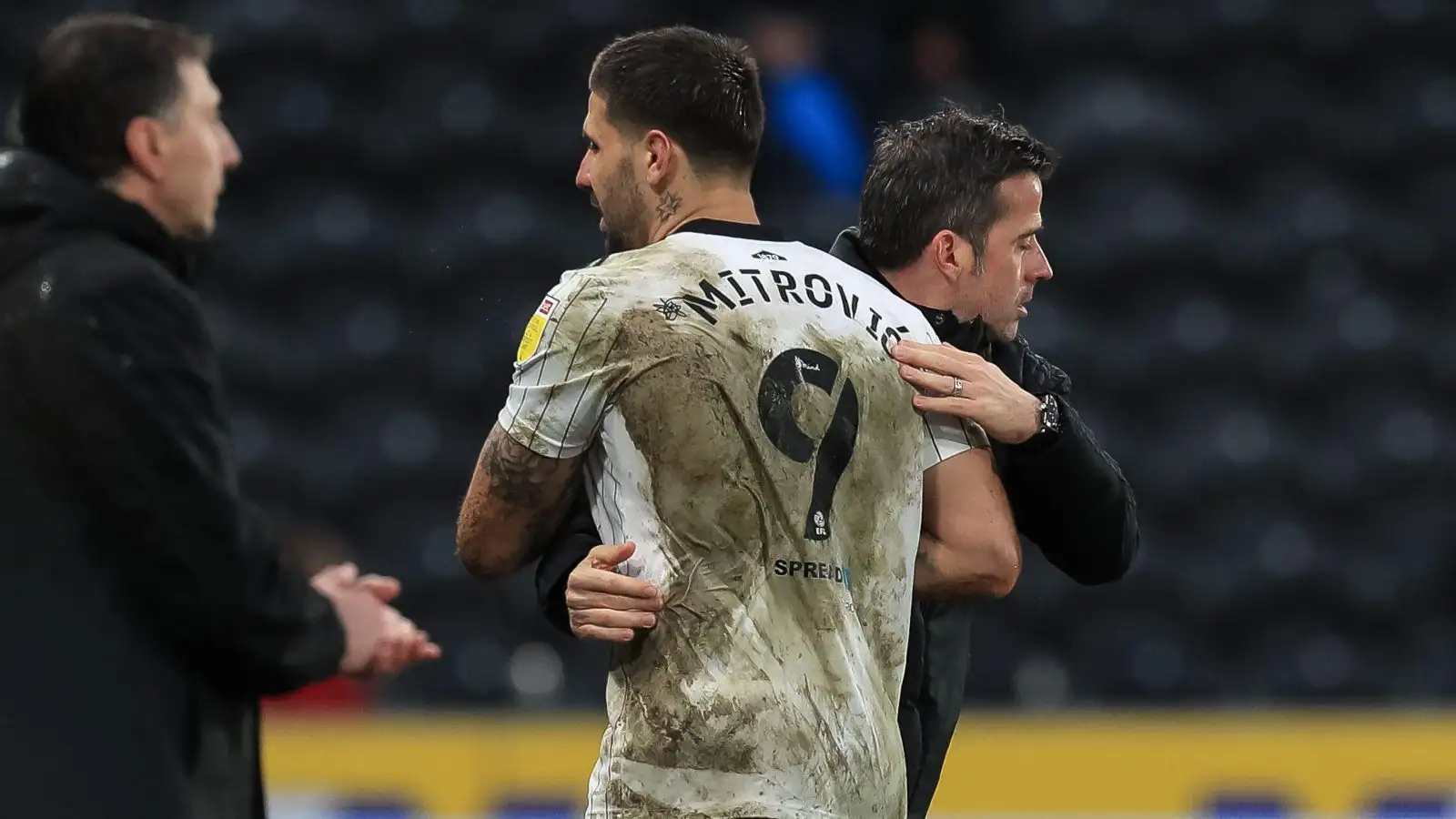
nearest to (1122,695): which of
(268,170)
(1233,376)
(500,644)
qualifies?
(1233,376)

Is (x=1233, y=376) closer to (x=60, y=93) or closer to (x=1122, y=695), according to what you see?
(x=1122, y=695)

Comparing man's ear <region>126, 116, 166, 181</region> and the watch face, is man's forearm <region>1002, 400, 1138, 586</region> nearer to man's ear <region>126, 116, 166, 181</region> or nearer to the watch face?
the watch face

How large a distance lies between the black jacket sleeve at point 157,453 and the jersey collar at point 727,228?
793mm

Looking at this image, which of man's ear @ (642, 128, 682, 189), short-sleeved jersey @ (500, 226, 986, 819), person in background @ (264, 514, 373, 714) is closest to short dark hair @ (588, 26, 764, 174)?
man's ear @ (642, 128, 682, 189)

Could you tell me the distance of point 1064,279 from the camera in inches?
365

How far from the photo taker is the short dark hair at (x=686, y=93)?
3.20 meters

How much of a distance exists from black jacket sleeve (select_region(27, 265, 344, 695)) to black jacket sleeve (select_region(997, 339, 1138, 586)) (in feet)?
4.49

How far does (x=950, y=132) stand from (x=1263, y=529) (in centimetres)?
547

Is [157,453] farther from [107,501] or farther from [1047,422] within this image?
[1047,422]

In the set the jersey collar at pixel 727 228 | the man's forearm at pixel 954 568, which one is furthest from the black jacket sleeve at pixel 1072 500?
the jersey collar at pixel 727 228

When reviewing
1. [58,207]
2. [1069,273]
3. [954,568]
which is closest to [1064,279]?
[1069,273]

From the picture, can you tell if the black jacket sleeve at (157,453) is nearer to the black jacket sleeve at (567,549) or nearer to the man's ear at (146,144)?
the man's ear at (146,144)

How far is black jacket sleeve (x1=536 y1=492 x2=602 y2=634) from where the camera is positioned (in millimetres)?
3248

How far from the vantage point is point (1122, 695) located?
8.43 meters
